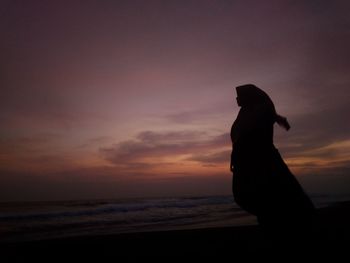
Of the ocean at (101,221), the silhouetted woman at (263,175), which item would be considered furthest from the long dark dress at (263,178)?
the ocean at (101,221)

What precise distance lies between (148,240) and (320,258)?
6.65 m

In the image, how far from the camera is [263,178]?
10.7 feet

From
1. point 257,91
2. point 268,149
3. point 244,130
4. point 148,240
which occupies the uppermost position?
point 257,91

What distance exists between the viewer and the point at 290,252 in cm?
308

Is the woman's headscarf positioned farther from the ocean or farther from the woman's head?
the ocean

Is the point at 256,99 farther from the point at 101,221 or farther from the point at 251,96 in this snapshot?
the point at 101,221

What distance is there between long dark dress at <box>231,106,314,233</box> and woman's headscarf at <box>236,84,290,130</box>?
69 millimetres

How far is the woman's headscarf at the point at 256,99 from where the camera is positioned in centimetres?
350

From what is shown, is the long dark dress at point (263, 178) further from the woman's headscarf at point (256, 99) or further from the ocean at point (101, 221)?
the ocean at point (101, 221)

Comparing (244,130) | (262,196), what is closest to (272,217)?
(262,196)

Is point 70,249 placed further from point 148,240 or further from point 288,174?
point 288,174

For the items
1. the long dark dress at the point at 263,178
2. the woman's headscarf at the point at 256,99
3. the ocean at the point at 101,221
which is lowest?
the ocean at the point at 101,221

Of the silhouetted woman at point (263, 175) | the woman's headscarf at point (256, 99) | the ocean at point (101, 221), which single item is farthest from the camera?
the ocean at point (101, 221)

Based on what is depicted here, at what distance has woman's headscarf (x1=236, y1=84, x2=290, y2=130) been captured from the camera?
3504mm
